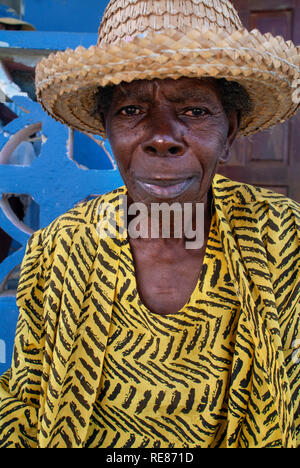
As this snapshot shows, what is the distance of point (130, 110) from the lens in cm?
112

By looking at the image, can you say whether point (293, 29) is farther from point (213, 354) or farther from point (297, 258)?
point (213, 354)

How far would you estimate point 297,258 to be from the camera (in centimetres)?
119

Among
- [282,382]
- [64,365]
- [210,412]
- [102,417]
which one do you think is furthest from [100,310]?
[282,382]

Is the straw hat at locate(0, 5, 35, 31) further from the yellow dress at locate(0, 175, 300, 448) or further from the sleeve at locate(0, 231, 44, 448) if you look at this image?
the yellow dress at locate(0, 175, 300, 448)

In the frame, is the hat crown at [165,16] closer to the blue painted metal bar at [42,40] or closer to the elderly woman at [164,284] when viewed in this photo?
the elderly woman at [164,284]

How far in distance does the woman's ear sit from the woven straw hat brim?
93mm

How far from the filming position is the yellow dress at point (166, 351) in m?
1.12

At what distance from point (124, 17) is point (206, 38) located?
0.28 metres

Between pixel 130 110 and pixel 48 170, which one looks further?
pixel 48 170

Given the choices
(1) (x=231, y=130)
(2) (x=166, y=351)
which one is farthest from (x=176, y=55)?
(2) (x=166, y=351)

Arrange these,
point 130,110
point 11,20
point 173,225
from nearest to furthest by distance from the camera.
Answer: point 130,110 < point 173,225 < point 11,20
